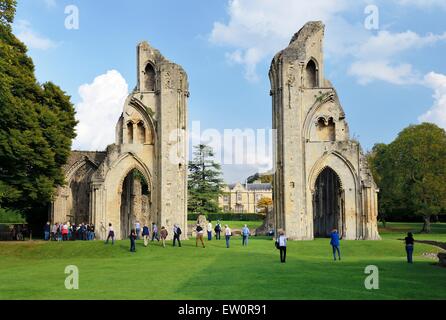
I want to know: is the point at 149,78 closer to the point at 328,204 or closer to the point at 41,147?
the point at 41,147

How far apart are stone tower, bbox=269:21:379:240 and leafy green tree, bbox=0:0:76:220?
15767mm

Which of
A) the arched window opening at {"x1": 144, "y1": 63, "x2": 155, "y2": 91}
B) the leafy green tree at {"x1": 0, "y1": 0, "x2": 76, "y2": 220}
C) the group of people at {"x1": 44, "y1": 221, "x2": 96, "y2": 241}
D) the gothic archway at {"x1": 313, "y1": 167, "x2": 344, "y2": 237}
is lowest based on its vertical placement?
the group of people at {"x1": 44, "y1": 221, "x2": 96, "y2": 241}

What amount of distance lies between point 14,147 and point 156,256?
1219 cm

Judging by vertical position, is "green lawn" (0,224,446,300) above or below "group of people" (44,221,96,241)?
below

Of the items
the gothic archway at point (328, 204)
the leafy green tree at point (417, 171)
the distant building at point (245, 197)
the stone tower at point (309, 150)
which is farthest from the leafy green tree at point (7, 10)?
the distant building at point (245, 197)

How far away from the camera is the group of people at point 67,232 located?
33.7 metres

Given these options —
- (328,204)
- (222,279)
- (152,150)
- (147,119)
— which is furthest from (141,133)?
(222,279)

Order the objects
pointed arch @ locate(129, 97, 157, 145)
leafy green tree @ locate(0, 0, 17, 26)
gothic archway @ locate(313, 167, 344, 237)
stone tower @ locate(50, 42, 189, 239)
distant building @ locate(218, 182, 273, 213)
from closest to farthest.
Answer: leafy green tree @ locate(0, 0, 17, 26) < stone tower @ locate(50, 42, 189, 239) < gothic archway @ locate(313, 167, 344, 237) < pointed arch @ locate(129, 97, 157, 145) < distant building @ locate(218, 182, 273, 213)

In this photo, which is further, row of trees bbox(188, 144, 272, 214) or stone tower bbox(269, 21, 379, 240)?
row of trees bbox(188, 144, 272, 214)

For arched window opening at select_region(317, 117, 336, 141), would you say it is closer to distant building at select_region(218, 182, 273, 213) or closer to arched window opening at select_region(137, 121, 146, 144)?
arched window opening at select_region(137, 121, 146, 144)

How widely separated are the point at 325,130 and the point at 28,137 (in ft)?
69.4

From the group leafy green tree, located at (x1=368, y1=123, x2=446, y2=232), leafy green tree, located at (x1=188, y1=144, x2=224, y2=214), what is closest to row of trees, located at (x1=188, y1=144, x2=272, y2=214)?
leafy green tree, located at (x1=188, y1=144, x2=224, y2=214)

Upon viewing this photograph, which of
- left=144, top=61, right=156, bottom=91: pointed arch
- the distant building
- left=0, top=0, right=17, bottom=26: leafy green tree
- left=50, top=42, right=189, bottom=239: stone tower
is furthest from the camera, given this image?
the distant building

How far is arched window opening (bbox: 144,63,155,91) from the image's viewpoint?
37531 millimetres
